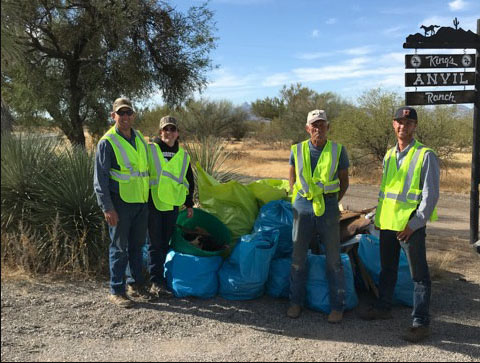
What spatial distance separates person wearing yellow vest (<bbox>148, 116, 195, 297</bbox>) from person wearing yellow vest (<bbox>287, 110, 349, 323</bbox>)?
47.8 inches

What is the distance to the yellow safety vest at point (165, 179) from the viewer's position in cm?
476

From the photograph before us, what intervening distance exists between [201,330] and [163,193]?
1428 mm

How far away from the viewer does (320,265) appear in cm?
460

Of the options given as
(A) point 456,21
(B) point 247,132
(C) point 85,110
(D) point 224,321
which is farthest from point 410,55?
(B) point 247,132

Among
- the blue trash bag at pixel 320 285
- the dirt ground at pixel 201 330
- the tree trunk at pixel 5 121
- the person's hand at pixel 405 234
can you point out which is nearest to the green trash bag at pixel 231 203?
the dirt ground at pixel 201 330

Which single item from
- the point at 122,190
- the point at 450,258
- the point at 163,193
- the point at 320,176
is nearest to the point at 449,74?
the point at 450,258

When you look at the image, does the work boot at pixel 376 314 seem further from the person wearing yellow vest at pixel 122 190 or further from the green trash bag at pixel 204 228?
the person wearing yellow vest at pixel 122 190

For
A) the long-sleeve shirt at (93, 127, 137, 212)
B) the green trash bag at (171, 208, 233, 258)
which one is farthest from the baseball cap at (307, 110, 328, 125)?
the long-sleeve shirt at (93, 127, 137, 212)

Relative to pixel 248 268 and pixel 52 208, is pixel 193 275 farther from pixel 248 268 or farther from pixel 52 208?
pixel 52 208

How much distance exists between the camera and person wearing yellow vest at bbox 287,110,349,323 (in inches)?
169

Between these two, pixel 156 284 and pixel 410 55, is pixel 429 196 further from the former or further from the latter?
pixel 410 55

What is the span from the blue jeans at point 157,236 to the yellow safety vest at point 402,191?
2.11m

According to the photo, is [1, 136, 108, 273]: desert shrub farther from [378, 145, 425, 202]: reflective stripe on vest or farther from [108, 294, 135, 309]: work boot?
[378, 145, 425, 202]: reflective stripe on vest

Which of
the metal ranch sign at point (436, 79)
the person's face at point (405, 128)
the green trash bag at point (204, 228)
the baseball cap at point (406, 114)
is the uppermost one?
the metal ranch sign at point (436, 79)
